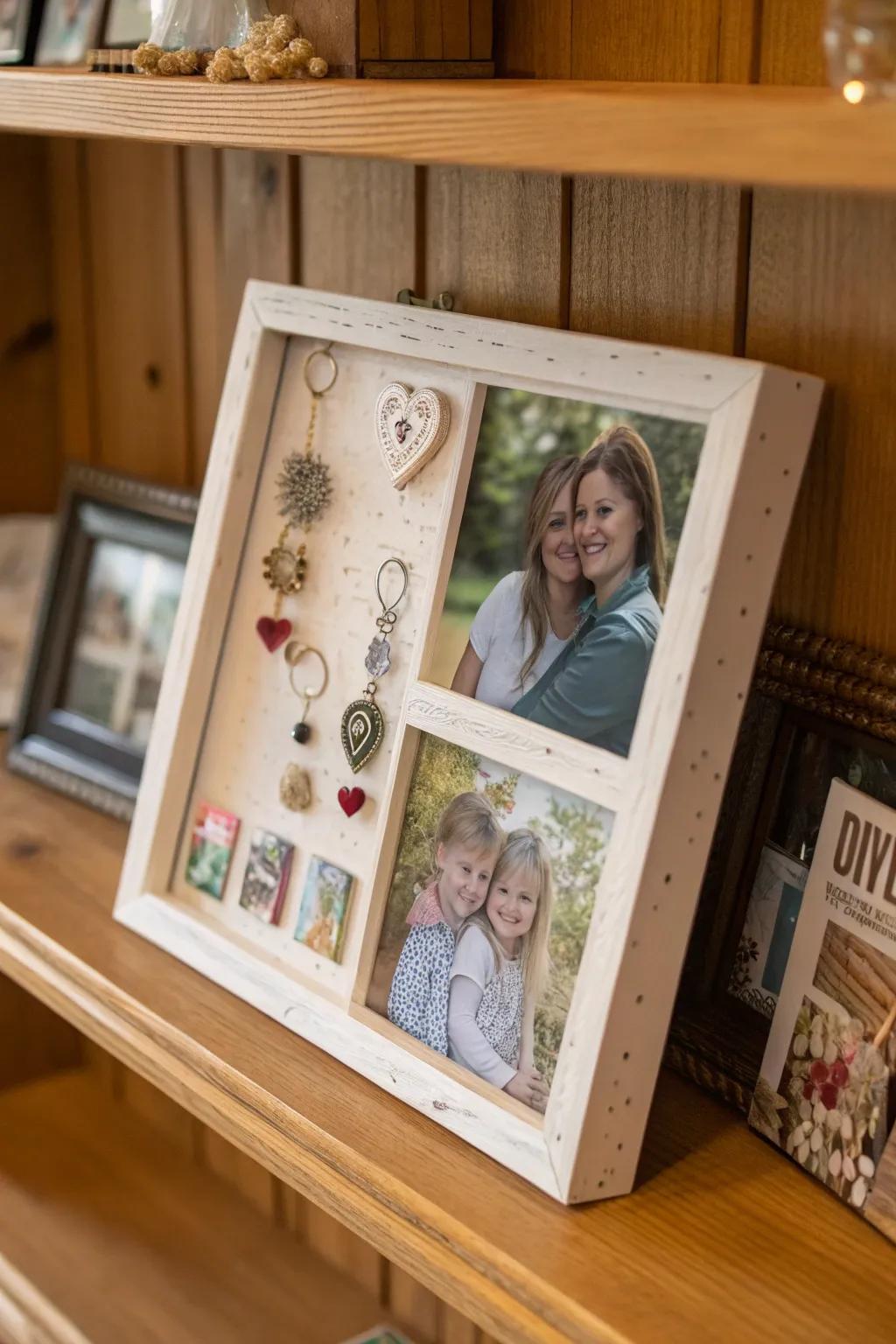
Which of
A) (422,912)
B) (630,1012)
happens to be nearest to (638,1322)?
(630,1012)

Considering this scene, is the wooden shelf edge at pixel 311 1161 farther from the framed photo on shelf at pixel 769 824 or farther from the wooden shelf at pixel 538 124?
the wooden shelf at pixel 538 124

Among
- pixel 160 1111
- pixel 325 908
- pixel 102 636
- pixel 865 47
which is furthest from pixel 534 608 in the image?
pixel 160 1111

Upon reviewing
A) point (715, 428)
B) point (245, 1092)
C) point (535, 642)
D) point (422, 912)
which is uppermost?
point (715, 428)

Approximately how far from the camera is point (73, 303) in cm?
135

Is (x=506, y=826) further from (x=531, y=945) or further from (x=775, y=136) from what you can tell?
(x=775, y=136)

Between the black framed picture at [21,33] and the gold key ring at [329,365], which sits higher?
the black framed picture at [21,33]

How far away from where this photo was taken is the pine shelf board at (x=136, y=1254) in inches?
44.5

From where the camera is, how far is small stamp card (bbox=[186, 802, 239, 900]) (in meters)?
0.95

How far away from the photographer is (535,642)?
0.76 m

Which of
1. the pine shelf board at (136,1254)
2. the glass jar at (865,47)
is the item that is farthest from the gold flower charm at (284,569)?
the pine shelf board at (136,1254)

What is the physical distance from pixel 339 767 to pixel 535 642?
175mm

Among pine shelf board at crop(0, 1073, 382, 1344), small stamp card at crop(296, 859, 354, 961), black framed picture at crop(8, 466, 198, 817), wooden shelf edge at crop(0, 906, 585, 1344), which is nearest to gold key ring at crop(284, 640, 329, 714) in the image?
small stamp card at crop(296, 859, 354, 961)

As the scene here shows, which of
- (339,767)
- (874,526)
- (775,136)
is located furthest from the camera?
(339,767)

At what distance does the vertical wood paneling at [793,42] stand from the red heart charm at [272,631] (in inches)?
16.7
